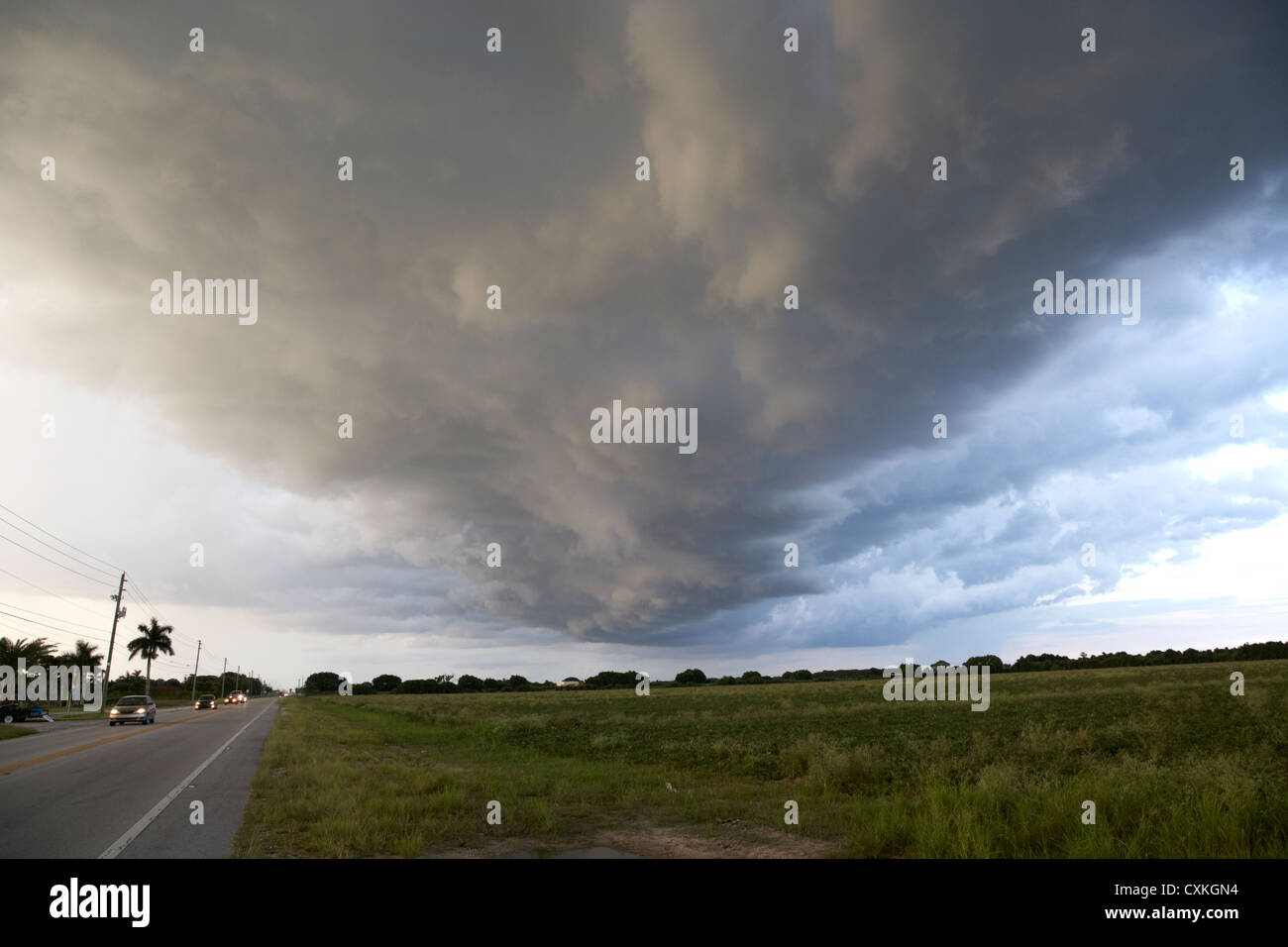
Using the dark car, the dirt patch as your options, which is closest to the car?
the dark car

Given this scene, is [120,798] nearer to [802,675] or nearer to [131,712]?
[131,712]

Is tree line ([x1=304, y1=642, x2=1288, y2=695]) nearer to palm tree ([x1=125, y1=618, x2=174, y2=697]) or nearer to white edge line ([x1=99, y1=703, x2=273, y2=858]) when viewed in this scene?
palm tree ([x1=125, y1=618, x2=174, y2=697])

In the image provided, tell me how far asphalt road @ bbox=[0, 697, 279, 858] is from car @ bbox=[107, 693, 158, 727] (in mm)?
19826

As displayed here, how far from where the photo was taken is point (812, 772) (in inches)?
591

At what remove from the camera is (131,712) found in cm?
4291

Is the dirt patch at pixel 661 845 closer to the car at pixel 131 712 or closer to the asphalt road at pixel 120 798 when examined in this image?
the asphalt road at pixel 120 798

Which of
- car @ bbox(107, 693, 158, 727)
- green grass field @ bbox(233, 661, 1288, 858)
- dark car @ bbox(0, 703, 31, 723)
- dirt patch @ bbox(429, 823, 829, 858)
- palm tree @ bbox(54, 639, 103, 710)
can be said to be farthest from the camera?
palm tree @ bbox(54, 639, 103, 710)

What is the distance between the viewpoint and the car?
4153cm

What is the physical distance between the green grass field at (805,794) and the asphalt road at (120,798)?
0.63 m

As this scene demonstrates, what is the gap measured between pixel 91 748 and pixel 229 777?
454 inches

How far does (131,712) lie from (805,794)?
46.9 m
